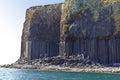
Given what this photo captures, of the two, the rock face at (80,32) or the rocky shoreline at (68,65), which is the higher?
the rock face at (80,32)

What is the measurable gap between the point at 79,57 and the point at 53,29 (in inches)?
1166

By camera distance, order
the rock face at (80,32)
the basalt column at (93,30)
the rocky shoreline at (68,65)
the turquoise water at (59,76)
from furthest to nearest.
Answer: the rock face at (80,32), the basalt column at (93,30), the rocky shoreline at (68,65), the turquoise water at (59,76)

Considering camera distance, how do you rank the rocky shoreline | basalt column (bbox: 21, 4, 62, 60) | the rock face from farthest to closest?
1. basalt column (bbox: 21, 4, 62, 60)
2. the rock face
3. the rocky shoreline

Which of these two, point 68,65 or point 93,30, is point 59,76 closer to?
point 68,65

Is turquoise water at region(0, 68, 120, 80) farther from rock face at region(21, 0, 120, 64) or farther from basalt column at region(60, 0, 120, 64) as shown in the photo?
rock face at region(21, 0, 120, 64)

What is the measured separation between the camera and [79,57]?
107688mm

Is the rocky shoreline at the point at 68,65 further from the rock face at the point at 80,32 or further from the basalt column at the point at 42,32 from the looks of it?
the basalt column at the point at 42,32

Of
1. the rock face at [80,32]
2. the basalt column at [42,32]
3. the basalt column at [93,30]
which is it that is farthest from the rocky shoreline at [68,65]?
the basalt column at [42,32]

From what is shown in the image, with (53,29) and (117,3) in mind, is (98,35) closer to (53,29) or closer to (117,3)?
(117,3)

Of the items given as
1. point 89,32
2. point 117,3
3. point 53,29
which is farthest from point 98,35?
point 53,29

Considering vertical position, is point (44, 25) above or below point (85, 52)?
above

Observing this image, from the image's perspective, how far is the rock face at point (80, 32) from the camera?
107062 mm

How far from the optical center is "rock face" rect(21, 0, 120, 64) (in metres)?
107

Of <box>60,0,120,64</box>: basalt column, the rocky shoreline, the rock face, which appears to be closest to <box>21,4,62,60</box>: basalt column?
the rock face
